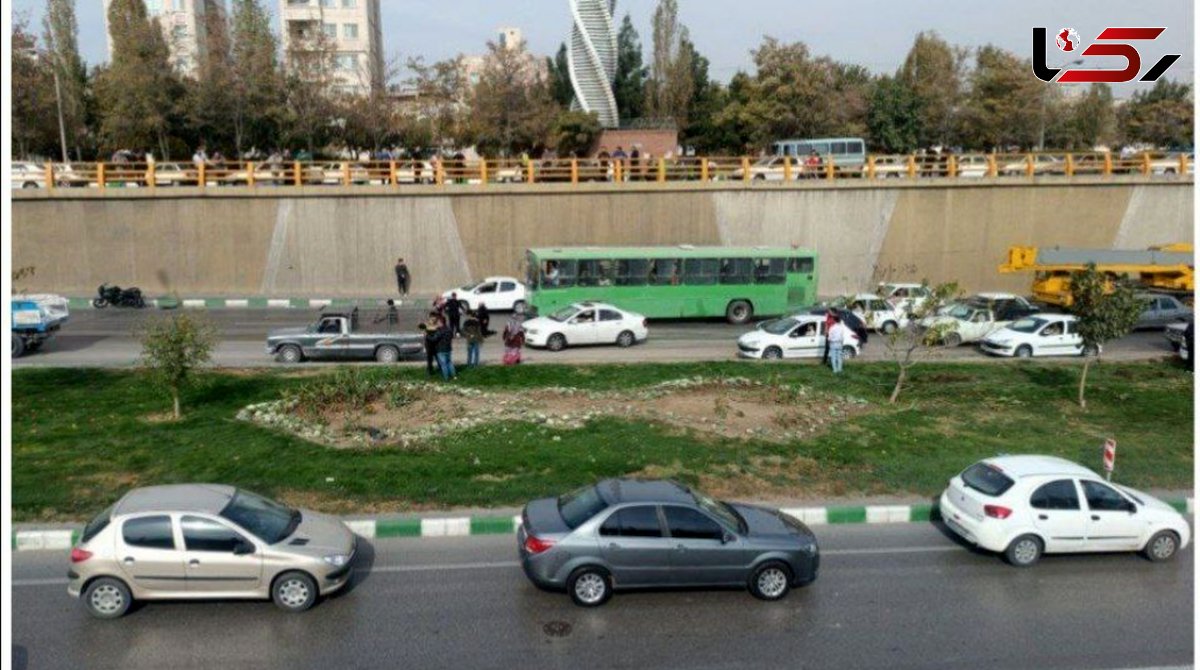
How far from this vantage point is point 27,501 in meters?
12.3

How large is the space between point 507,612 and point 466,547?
2.08 metres

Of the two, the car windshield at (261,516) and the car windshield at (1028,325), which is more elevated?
the car windshield at (261,516)

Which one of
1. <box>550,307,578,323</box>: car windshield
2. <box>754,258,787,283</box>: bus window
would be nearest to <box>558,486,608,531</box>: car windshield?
<box>550,307,578,323</box>: car windshield

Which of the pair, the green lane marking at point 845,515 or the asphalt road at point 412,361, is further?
the asphalt road at point 412,361

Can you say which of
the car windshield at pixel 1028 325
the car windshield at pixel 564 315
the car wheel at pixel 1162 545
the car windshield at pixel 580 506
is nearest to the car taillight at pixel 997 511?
the car wheel at pixel 1162 545

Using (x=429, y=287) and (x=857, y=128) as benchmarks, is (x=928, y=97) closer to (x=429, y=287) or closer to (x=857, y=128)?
(x=857, y=128)

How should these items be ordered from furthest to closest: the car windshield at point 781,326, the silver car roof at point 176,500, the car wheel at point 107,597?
the car windshield at point 781,326, the silver car roof at point 176,500, the car wheel at point 107,597

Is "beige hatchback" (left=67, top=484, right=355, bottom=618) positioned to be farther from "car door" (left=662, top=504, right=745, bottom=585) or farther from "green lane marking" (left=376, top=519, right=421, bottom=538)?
"car door" (left=662, top=504, right=745, bottom=585)

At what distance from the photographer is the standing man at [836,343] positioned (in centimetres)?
2100

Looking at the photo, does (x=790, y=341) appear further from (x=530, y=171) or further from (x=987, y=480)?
(x=530, y=171)

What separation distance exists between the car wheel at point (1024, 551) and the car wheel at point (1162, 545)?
1.41 meters

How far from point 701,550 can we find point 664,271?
19.1 meters

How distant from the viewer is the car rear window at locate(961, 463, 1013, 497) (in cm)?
1139

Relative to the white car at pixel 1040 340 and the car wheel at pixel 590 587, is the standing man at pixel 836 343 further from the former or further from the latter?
the car wheel at pixel 590 587
